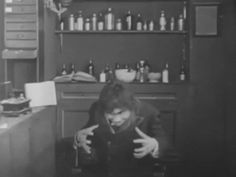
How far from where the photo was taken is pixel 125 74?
360 cm

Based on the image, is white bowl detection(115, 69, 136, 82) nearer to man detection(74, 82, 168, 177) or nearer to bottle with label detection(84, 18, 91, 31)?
bottle with label detection(84, 18, 91, 31)

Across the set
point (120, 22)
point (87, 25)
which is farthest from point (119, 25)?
point (87, 25)

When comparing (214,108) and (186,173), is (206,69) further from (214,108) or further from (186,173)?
(186,173)

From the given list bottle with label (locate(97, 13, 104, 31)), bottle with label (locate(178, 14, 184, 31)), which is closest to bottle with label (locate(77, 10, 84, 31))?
bottle with label (locate(97, 13, 104, 31))

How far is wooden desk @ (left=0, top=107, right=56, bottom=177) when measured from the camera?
1.98 metres

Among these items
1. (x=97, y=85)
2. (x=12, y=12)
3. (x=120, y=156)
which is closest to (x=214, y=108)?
(x=97, y=85)

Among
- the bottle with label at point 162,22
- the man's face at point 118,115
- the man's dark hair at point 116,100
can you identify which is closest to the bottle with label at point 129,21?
the bottle with label at point 162,22

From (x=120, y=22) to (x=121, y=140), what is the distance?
133cm

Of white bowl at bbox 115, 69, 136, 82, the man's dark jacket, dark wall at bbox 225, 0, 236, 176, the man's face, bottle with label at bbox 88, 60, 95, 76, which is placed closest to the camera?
the man's dark jacket

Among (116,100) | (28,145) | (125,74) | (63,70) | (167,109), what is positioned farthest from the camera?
(63,70)

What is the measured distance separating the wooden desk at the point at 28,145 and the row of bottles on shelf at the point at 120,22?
104cm

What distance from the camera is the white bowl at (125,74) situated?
359 cm

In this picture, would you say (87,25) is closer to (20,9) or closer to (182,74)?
(20,9)

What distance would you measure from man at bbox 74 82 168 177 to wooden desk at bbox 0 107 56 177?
23 cm
